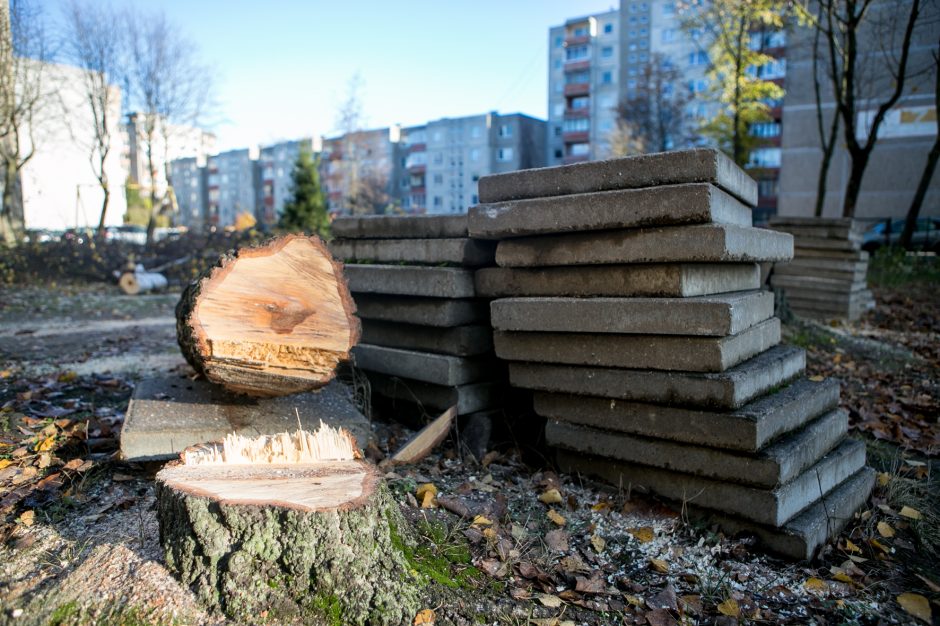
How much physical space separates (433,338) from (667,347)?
5.41 ft

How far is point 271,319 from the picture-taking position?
3.47 m

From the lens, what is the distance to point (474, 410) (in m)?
4.28

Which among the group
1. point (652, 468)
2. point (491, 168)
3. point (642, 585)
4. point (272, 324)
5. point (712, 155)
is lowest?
point (642, 585)

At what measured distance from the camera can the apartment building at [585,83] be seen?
61750 millimetres

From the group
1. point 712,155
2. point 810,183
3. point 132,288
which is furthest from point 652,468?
point 810,183

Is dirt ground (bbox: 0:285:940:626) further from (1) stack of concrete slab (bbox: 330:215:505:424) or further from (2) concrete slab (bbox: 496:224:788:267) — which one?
(2) concrete slab (bbox: 496:224:788:267)

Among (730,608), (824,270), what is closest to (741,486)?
(730,608)

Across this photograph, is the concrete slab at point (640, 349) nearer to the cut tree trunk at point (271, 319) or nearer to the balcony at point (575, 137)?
the cut tree trunk at point (271, 319)

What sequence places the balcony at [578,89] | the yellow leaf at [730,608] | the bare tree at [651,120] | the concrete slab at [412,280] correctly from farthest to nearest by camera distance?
1. the balcony at [578,89]
2. the bare tree at [651,120]
3. the concrete slab at [412,280]
4. the yellow leaf at [730,608]

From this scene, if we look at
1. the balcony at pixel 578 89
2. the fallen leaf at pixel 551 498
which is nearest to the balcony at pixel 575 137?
the balcony at pixel 578 89

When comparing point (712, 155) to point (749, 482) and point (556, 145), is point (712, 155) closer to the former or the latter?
point (749, 482)

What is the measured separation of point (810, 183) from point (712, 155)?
25602 millimetres

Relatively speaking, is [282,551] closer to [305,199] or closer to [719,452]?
[719,452]

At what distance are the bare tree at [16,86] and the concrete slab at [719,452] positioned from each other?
46.6 feet
